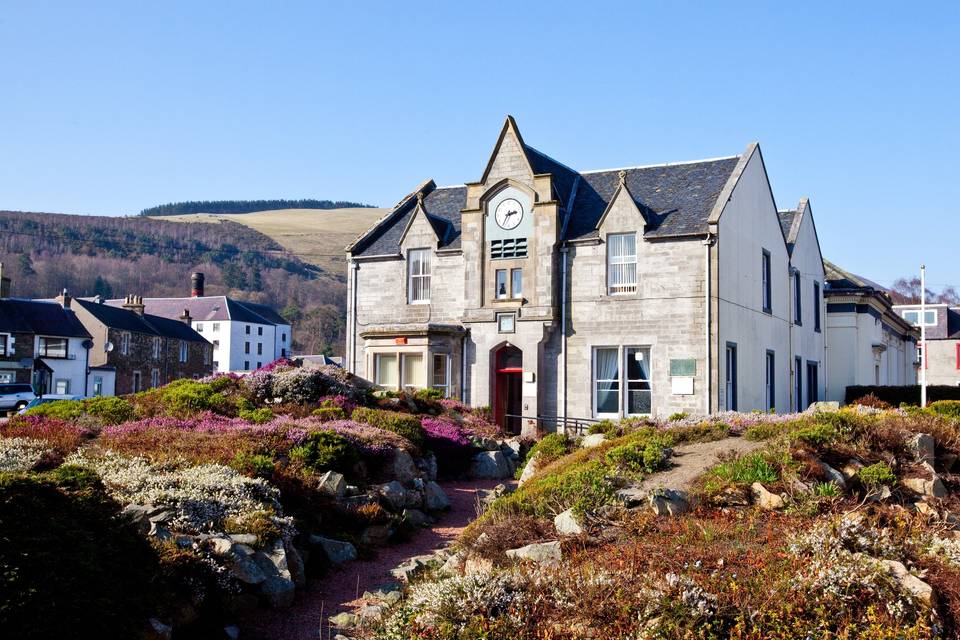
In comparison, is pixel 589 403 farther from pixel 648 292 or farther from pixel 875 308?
pixel 875 308

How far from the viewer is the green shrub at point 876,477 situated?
13727mm

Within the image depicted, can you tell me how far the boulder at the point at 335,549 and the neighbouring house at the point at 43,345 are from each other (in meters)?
52.1

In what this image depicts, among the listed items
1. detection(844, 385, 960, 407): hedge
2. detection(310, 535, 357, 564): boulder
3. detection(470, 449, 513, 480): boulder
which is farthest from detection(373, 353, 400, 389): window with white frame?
detection(844, 385, 960, 407): hedge

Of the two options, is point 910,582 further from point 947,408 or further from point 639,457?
point 947,408

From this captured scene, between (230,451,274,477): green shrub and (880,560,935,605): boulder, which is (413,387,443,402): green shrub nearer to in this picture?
(230,451,274,477): green shrub

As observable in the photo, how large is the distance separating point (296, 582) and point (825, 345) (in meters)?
34.0

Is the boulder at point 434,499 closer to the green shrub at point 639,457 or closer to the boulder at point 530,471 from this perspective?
the boulder at point 530,471

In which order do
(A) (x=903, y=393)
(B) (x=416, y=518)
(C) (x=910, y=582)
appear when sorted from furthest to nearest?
(A) (x=903, y=393) → (B) (x=416, y=518) → (C) (x=910, y=582)

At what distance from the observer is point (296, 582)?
12.3 m

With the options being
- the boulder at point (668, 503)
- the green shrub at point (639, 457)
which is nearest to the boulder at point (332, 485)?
the green shrub at point (639, 457)

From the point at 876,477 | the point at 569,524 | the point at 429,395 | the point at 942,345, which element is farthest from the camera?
the point at 942,345

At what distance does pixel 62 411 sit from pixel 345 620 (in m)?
13.1

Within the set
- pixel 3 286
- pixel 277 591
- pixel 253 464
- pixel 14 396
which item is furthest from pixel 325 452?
pixel 3 286

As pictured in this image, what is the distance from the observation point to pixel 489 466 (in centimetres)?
2295
